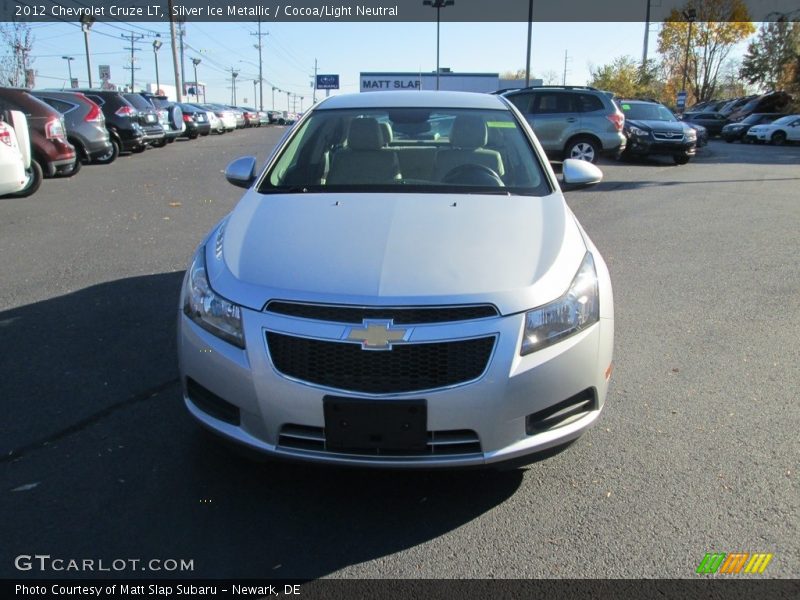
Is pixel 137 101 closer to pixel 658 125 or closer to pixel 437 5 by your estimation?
pixel 658 125

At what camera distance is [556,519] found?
274 centimetres

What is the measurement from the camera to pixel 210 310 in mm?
2785

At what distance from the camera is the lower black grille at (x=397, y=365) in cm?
251

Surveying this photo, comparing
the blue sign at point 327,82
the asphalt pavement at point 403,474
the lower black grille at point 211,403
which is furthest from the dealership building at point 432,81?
the lower black grille at point 211,403

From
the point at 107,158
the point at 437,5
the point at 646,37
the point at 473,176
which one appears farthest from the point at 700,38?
the point at 473,176

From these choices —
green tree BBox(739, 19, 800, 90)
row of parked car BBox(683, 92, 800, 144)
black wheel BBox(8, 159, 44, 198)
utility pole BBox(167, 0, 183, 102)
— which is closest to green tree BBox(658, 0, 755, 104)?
green tree BBox(739, 19, 800, 90)

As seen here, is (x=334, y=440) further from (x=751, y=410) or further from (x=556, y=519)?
(x=751, y=410)

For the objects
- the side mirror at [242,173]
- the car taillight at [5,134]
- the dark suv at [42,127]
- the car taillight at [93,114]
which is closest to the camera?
the side mirror at [242,173]

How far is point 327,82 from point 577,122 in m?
65.1

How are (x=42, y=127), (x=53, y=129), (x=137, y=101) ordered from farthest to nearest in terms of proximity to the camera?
(x=137, y=101) < (x=53, y=129) < (x=42, y=127)

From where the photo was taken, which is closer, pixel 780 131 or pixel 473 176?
pixel 473 176

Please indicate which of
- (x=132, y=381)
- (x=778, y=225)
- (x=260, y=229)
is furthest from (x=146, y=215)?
(x=778, y=225)

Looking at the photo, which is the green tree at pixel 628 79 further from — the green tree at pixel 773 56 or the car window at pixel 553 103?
the car window at pixel 553 103

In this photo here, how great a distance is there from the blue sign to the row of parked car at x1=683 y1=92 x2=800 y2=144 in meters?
40.8
